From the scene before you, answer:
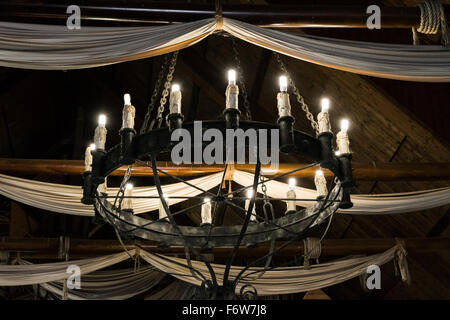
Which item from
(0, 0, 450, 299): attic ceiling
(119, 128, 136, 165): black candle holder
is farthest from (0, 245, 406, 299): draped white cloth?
(119, 128, 136, 165): black candle holder

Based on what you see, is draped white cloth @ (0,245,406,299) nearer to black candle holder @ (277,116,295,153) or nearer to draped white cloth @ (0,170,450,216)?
draped white cloth @ (0,170,450,216)

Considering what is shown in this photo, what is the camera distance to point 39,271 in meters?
4.80

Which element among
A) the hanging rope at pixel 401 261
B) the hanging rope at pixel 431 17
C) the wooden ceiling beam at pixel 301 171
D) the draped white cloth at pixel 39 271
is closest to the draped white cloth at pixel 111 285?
the draped white cloth at pixel 39 271

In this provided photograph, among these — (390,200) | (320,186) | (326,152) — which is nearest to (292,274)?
(390,200)

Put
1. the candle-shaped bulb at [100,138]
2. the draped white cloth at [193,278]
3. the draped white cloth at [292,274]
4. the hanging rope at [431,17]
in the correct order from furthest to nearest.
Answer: the draped white cloth at [292,274], the draped white cloth at [193,278], the hanging rope at [431,17], the candle-shaped bulb at [100,138]

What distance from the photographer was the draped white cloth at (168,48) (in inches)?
127

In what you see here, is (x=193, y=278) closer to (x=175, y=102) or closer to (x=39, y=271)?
(x=39, y=271)

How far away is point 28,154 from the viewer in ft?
26.4

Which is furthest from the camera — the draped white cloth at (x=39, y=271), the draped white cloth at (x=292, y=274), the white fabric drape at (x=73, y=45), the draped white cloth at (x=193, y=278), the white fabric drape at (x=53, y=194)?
the draped white cloth at (x=292, y=274)

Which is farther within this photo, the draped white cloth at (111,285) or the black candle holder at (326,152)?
the draped white cloth at (111,285)

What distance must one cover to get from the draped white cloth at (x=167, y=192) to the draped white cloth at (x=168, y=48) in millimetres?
1139

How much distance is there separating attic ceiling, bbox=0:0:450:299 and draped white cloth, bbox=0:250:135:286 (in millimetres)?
2332

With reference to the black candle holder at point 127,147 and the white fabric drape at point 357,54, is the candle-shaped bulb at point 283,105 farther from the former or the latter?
the white fabric drape at point 357,54

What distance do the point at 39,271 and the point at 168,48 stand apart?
263cm
